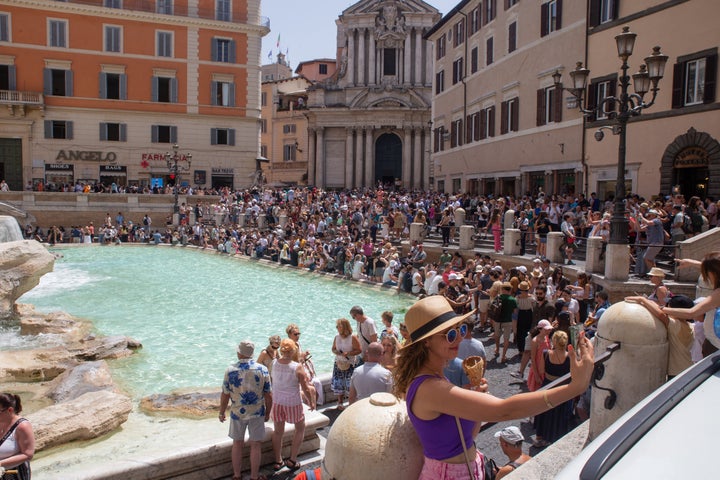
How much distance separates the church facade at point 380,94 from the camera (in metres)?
50.6

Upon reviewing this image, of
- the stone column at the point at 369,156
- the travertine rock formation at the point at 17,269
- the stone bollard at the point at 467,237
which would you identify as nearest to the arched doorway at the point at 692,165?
the stone bollard at the point at 467,237

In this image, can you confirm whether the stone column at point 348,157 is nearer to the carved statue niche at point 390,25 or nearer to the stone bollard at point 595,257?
the carved statue niche at point 390,25

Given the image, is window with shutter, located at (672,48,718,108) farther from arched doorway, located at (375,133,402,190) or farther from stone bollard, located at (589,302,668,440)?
arched doorway, located at (375,133,402,190)

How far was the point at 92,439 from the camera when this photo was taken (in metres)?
7.54

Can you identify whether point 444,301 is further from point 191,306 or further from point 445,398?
point 191,306

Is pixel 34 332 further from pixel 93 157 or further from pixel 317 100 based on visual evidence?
pixel 317 100

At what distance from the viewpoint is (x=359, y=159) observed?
51.3 m

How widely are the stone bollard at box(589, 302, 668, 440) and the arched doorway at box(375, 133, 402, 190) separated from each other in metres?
47.4

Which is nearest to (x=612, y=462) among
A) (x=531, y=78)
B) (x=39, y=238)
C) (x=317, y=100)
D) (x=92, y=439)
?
(x=92, y=439)

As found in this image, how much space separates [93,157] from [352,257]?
2688 cm

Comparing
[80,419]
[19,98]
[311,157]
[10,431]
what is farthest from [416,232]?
[311,157]

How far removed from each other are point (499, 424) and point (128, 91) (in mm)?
40795

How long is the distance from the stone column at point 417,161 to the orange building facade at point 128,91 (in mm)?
13759

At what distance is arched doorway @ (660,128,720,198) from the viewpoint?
54.8 ft
